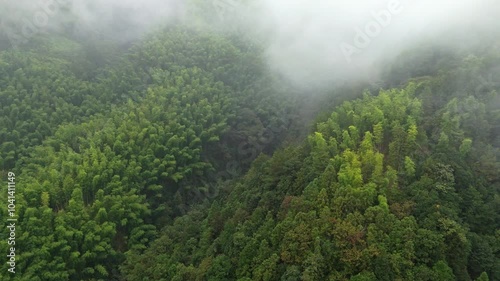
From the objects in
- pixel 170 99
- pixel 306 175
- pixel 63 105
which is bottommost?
pixel 306 175

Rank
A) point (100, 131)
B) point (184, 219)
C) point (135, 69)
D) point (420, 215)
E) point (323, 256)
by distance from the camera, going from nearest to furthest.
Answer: point (323, 256)
point (420, 215)
point (184, 219)
point (100, 131)
point (135, 69)

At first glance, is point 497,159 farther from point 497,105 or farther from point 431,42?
point 431,42

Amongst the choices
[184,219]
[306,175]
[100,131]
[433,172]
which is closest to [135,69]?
[100,131]

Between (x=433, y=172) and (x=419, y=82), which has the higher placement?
(x=419, y=82)

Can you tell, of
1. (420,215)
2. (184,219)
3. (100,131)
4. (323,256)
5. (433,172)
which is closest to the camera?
(323,256)

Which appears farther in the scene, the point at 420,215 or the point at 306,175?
the point at 306,175

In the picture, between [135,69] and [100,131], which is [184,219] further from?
[135,69]
